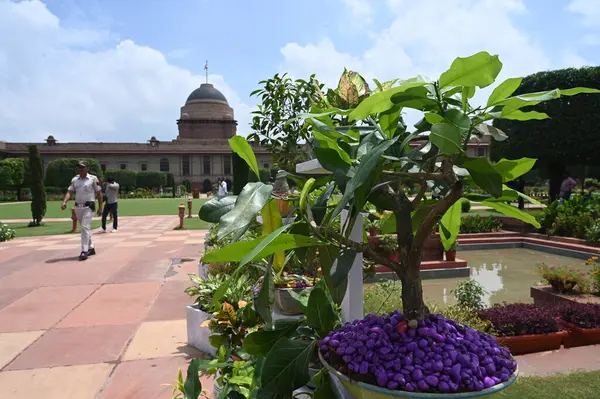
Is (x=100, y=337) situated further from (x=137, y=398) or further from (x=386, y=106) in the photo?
(x=386, y=106)

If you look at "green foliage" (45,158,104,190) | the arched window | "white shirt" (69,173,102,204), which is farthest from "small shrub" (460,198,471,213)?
the arched window

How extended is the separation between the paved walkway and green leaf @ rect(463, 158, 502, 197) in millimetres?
2185

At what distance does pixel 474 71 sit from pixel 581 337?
11.1 ft

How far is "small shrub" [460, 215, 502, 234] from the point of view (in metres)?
9.99

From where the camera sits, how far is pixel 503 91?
92 centimetres

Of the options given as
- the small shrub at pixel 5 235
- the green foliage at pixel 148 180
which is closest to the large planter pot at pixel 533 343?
the small shrub at pixel 5 235

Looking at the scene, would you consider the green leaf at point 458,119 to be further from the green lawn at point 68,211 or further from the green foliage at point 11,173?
the green foliage at point 11,173

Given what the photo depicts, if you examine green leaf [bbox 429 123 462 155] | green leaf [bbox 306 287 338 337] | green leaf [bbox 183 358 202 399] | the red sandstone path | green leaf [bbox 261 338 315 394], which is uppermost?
green leaf [bbox 429 123 462 155]

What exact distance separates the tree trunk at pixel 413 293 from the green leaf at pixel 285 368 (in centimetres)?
29

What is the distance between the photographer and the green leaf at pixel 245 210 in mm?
924

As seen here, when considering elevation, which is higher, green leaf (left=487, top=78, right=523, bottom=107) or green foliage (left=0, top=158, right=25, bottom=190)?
green foliage (left=0, top=158, right=25, bottom=190)

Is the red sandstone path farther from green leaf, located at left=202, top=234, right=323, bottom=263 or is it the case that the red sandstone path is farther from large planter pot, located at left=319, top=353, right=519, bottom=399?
green leaf, located at left=202, top=234, right=323, bottom=263

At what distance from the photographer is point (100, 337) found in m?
3.46

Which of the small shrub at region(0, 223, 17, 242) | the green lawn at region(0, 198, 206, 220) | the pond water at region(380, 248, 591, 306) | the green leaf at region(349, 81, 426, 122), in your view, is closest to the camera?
the green leaf at region(349, 81, 426, 122)
